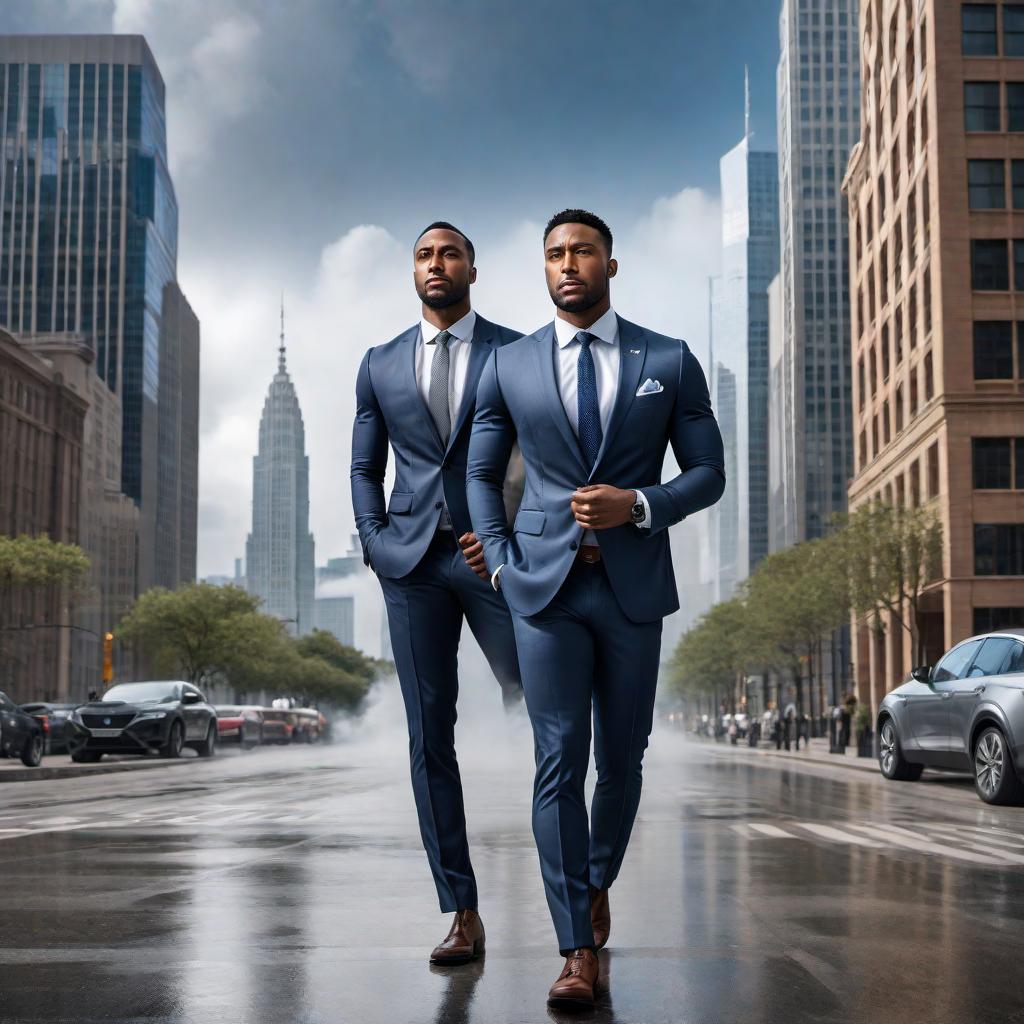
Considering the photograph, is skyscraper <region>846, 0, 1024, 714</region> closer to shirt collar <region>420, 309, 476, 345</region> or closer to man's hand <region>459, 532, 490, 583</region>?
shirt collar <region>420, 309, 476, 345</region>

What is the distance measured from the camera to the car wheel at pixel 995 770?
1486cm

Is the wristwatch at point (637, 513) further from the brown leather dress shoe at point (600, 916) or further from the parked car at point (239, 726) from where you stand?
the parked car at point (239, 726)

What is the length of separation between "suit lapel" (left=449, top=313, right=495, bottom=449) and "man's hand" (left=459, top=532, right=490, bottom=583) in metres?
0.46

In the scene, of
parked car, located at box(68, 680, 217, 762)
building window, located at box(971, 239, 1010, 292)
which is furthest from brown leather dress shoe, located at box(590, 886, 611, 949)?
building window, located at box(971, 239, 1010, 292)

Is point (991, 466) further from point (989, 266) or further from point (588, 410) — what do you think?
point (588, 410)

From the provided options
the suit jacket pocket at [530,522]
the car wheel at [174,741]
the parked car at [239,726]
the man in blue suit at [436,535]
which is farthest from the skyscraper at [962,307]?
the suit jacket pocket at [530,522]

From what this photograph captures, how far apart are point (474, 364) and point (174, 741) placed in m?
27.8

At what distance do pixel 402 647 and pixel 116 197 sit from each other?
506 ft

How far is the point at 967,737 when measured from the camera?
52.4ft

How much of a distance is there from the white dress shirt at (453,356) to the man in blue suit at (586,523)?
34 centimetres

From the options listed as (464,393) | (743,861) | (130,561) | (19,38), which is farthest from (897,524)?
(19,38)

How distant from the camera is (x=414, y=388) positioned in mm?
5234

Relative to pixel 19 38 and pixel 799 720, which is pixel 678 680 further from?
pixel 19 38

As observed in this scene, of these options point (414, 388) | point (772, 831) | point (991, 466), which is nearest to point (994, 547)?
point (991, 466)
